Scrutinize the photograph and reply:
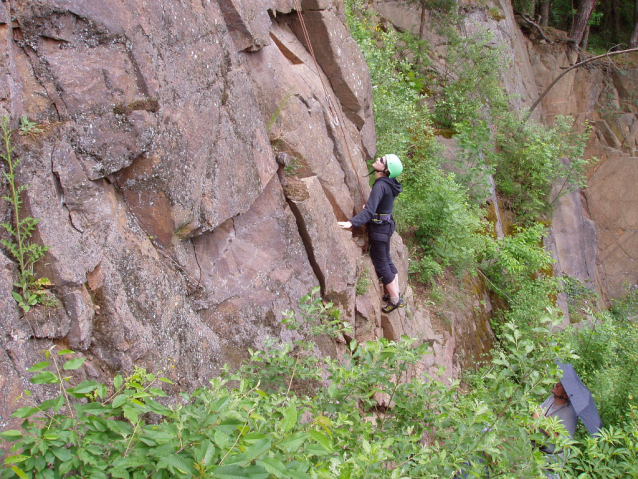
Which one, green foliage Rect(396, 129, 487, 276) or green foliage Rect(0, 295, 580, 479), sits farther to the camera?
green foliage Rect(396, 129, 487, 276)

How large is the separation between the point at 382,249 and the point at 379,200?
743 millimetres

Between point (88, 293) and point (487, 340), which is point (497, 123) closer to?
point (487, 340)

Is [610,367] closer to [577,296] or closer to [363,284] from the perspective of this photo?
[363,284]

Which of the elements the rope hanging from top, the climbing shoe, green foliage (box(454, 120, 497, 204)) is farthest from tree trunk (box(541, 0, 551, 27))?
the climbing shoe

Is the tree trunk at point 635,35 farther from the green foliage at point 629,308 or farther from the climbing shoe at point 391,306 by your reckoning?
the climbing shoe at point 391,306

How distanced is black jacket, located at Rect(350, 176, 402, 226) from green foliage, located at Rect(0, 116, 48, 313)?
11.8 ft

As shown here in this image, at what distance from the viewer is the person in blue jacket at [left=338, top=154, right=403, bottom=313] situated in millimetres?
5746

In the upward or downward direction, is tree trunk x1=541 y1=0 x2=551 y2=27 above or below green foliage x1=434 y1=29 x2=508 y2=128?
above

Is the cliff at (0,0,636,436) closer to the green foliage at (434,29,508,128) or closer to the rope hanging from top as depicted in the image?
the rope hanging from top

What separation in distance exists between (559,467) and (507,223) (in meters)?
10.1

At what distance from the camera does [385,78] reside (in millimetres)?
8961

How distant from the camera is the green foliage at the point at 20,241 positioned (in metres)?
2.75

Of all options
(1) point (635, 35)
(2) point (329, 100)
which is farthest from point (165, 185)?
(1) point (635, 35)

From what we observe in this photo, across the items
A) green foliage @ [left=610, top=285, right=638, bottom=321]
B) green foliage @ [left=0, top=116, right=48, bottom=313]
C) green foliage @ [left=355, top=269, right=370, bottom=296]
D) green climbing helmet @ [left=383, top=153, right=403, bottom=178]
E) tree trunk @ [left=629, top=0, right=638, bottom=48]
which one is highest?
tree trunk @ [left=629, top=0, right=638, bottom=48]
